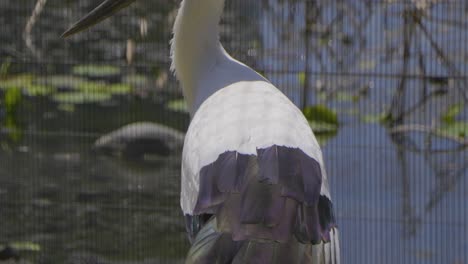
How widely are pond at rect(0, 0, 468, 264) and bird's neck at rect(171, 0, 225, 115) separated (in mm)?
1954

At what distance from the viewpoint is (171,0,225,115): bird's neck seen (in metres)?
4.61

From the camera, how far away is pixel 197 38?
15.2 ft

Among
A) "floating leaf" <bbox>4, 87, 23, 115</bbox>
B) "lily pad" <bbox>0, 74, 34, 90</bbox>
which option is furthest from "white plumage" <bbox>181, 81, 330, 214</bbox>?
"floating leaf" <bbox>4, 87, 23, 115</bbox>

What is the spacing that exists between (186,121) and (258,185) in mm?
4856

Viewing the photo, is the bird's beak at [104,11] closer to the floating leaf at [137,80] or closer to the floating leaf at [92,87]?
the floating leaf at [137,80]

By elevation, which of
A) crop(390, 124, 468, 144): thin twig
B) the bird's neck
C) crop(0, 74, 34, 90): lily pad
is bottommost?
crop(390, 124, 468, 144): thin twig

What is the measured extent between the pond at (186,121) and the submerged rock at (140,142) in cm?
6

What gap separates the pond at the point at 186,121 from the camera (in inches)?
262

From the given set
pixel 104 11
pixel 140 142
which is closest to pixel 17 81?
pixel 140 142

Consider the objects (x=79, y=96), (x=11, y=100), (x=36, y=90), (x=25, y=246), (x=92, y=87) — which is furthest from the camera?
(x=79, y=96)

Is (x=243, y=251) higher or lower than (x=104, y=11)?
lower

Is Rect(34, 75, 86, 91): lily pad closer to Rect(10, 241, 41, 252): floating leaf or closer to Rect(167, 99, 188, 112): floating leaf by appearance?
Rect(167, 99, 188, 112): floating leaf

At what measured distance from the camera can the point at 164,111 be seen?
8180 mm

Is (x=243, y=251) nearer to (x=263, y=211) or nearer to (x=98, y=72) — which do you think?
(x=263, y=211)
